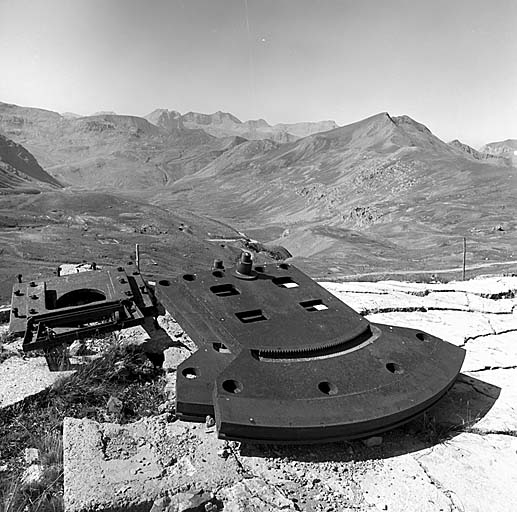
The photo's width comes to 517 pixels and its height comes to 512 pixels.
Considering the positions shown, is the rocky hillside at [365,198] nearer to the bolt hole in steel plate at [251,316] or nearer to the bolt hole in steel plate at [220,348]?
the bolt hole in steel plate at [251,316]

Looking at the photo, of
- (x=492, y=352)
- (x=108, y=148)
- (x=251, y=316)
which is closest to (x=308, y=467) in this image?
(x=251, y=316)

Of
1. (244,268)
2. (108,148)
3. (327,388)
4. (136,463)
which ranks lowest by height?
(136,463)

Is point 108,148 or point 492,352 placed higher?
point 108,148

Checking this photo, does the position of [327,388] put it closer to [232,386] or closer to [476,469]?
[232,386]

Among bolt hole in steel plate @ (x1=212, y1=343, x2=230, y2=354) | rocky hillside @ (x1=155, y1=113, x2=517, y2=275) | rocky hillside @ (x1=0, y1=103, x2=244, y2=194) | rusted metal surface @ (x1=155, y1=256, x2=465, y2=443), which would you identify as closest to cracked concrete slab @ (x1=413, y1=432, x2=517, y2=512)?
rusted metal surface @ (x1=155, y1=256, x2=465, y2=443)

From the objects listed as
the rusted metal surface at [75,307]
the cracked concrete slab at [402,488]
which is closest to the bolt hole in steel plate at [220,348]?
the rusted metal surface at [75,307]

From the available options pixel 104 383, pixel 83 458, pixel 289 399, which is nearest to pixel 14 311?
pixel 104 383
